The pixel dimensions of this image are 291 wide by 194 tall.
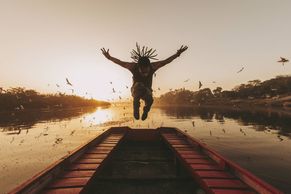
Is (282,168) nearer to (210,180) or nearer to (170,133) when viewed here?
(170,133)

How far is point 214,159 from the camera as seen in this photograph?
10586mm

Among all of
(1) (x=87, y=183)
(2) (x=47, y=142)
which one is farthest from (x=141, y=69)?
(2) (x=47, y=142)

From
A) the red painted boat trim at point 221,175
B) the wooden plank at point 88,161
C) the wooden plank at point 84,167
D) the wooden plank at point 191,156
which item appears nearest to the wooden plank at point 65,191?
the wooden plank at point 84,167

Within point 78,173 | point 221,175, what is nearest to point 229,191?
point 221,175

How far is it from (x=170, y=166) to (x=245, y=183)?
Answer: 277 inches

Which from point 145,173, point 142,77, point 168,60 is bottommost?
point 145,173

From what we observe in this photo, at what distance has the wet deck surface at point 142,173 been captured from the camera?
10.2 meters

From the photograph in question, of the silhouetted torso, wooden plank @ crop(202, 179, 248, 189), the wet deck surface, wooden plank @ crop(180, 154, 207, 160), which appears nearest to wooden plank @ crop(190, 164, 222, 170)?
the wet deck surface

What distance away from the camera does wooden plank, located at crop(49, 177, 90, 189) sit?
24.9 ft

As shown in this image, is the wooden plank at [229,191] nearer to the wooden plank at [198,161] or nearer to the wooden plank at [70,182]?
the wooden plank at [198,161]

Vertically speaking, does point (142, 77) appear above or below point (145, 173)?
above

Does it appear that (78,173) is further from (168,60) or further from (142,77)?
(168,60)

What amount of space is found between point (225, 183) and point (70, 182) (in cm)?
492

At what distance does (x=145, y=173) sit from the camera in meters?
12.9
